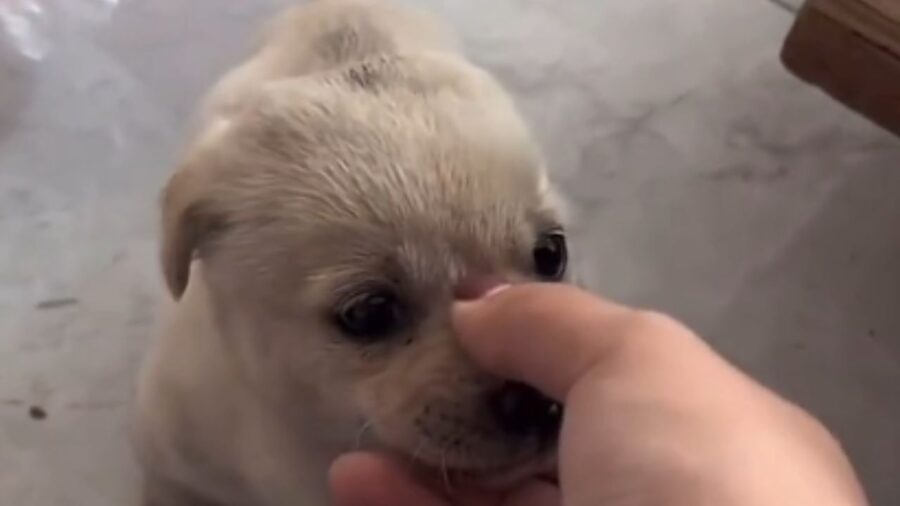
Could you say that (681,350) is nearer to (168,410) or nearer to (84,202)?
(168,410)

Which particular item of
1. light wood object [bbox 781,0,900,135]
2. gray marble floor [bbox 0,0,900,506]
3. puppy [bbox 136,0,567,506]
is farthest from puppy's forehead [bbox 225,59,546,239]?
gray marble floor [bbox 0,0,900,506]

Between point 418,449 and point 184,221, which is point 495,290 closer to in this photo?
point 418,449

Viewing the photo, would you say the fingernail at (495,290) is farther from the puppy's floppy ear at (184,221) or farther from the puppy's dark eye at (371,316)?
the puppy's floppy ear at (184,221)

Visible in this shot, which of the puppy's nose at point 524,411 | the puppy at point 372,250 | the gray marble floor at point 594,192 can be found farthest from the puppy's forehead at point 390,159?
the gray marble floor at point 594,192

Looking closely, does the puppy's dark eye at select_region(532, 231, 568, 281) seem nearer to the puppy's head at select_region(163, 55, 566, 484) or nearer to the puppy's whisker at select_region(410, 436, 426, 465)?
the puppy's head at select_region(163, 55, 566, 484)

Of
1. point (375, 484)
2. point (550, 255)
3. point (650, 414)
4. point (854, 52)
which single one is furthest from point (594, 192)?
point (650, 414)

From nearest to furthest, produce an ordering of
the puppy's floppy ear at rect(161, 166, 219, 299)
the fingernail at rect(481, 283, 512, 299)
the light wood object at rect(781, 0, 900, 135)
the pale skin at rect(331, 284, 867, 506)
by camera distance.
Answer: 1. the pale skin at rect(331, 284, 867, 506)
2. the fingernail at rect(481, 283, 512, 299)
3. the puppy's floppy ear at rect(161, 166, 219, 299)
4. the light wood object at rect(781, 0, 900, 135)
